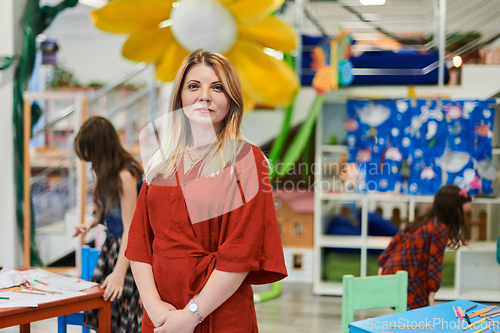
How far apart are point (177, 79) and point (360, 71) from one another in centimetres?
268

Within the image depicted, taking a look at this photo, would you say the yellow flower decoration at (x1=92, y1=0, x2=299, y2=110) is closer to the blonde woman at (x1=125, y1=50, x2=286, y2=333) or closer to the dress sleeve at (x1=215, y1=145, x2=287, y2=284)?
the blonde woman at (x1=125, y1=50, x2=286, y2=333)

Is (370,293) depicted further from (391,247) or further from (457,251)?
(457,251)

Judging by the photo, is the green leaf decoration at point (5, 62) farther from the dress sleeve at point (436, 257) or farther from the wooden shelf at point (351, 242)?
the dress sleeve at point (436, 257)

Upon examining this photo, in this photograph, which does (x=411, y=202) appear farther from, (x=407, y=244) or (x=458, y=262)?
(x=407, y=244)

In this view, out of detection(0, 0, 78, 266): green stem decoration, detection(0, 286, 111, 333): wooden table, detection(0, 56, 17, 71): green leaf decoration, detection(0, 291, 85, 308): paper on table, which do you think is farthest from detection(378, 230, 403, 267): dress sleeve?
detection(0, 56, 17, 71): green leaf decoration

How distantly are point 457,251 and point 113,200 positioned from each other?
2.79m

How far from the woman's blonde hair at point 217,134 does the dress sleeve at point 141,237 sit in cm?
7

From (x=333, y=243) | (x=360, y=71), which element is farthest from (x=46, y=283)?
(x=360, y=71)

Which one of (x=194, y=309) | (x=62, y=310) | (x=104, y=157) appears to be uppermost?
(x=104, y=157)

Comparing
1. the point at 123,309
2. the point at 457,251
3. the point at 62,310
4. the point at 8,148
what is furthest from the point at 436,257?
the point at 8,148

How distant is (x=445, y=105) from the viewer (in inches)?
134

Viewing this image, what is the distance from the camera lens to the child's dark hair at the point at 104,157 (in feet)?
5.88

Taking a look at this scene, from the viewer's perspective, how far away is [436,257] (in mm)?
2262

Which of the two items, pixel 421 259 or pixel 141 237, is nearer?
pixel 141 237
